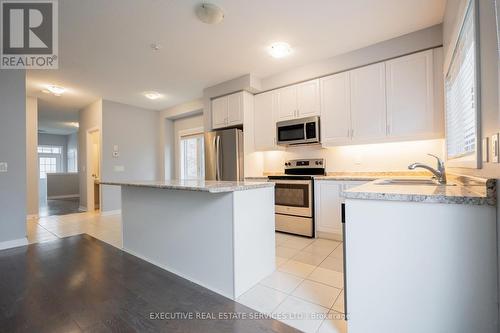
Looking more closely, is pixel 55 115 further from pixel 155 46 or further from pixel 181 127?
pixel 155 46

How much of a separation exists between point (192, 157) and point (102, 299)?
179 inches

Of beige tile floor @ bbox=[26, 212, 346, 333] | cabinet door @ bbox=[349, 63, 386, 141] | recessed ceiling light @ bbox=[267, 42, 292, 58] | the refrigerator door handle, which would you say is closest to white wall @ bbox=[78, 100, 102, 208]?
beige tile floor @ bbox=[26, 212, 346, 333]

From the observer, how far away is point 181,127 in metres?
6.22

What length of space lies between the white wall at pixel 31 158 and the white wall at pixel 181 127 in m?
2.88

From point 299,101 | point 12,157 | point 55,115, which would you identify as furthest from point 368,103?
point 55,115

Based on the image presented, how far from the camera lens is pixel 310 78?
3.57 meters

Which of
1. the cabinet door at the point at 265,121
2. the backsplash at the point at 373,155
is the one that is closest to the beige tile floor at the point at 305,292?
the backsplash at the point at 373,155

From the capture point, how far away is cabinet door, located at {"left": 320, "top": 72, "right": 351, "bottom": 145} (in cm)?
328

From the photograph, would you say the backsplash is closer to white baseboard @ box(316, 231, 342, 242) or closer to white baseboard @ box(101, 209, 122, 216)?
white baseboard @ box(316, 231, 342, 242)

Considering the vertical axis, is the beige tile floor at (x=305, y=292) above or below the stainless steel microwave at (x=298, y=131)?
below

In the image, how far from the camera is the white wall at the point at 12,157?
315 cm

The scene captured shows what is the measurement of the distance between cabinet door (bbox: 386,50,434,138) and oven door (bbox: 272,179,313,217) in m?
1.31

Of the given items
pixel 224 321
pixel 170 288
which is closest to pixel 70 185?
pixel 170 288

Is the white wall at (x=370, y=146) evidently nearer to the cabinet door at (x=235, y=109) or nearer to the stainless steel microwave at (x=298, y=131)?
the stainless steel microwave at (x=298, y=131)
